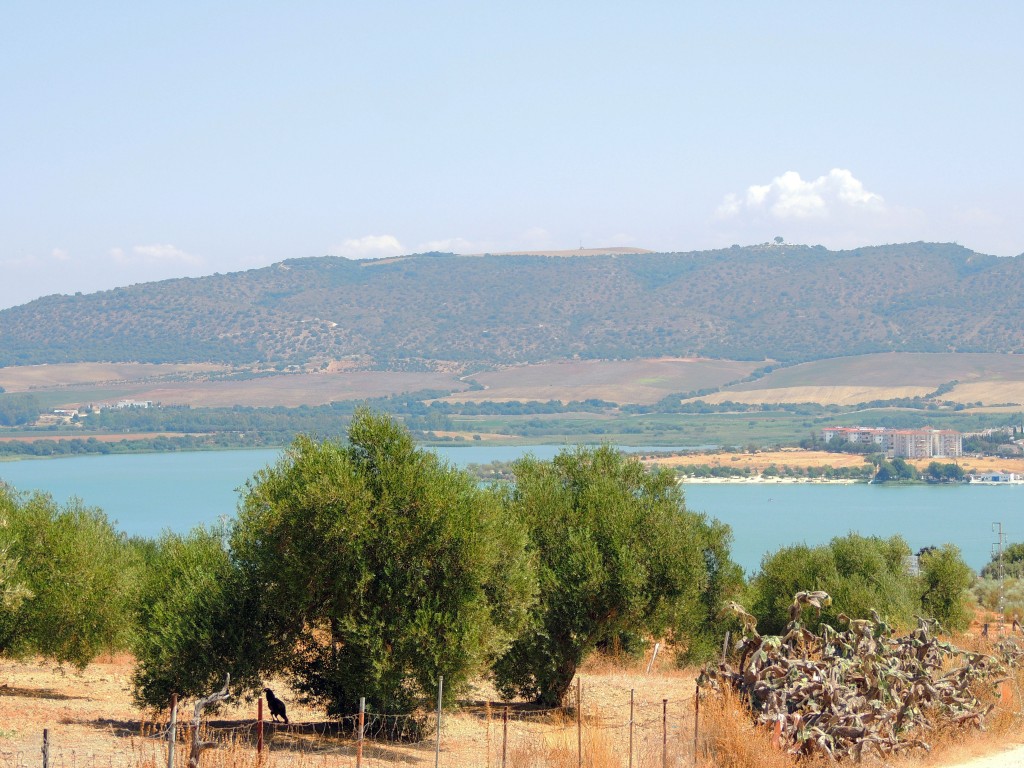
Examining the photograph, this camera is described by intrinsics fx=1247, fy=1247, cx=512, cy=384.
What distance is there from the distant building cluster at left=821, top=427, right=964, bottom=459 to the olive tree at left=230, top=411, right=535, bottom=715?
128 m

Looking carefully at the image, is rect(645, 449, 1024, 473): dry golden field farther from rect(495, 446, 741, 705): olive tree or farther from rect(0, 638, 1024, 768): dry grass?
rect(0, 638, 1024, 768): dry grass

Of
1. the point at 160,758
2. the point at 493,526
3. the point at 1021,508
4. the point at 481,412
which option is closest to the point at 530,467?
the point at 493,526

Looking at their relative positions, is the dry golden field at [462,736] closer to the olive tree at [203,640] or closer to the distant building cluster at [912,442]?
the olive tree at [203,640]

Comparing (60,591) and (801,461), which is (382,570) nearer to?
(60,591)

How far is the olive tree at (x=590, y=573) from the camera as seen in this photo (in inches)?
698

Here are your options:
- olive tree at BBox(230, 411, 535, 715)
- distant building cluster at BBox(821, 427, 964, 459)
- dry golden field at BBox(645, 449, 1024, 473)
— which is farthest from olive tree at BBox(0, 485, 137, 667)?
distant building cluster at BBox(821, 427, 964, 459)

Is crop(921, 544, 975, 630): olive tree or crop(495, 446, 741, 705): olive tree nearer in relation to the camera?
crop(495, 446, 741, 705): olive tree

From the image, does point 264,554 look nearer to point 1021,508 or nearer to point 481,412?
point 1021,508

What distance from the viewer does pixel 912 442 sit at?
143 meters

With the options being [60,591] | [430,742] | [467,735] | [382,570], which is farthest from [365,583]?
[60,591]

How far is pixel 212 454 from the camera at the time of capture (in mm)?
157875

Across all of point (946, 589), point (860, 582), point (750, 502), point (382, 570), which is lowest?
point (750, 502)

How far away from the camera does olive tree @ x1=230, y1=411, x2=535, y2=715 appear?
47.3 ft

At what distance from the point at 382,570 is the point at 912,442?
137 meters
